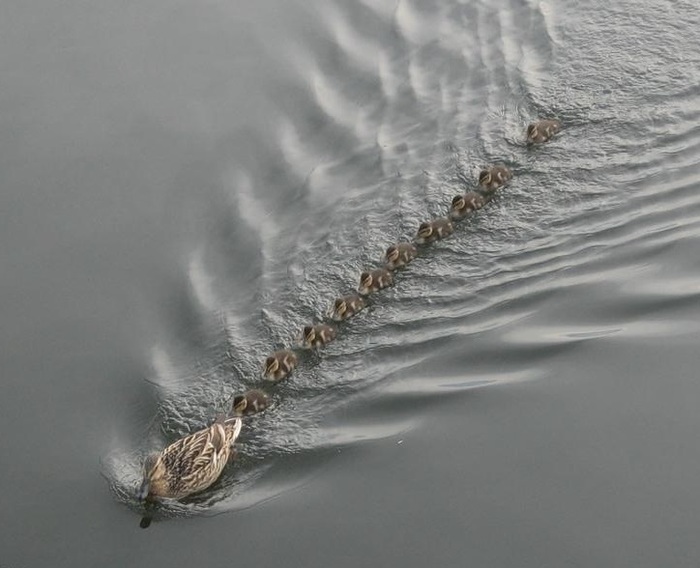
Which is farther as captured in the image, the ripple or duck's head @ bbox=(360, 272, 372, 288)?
duck's head @ bbox=(360, 272, 372, 288)

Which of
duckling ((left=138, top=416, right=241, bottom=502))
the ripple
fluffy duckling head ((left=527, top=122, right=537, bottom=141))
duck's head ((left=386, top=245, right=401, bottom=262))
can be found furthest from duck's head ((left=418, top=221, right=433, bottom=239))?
duckling ((left=138, top=416, right=241, bottom=502))

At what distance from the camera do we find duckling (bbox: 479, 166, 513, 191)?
745 cm

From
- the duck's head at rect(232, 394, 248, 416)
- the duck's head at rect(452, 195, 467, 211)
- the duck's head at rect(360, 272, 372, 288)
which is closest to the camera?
the duck's head at rect(232, 394, 248, 416)

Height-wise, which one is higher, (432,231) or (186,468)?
(186,468)

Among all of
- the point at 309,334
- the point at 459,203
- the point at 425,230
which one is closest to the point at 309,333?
the point at 309,334

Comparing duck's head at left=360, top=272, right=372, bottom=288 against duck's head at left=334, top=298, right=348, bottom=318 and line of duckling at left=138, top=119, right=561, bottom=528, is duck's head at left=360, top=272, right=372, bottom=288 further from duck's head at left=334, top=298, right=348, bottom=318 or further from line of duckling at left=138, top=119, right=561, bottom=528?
duck's head at left=334, top=298, right=348, bottom=318

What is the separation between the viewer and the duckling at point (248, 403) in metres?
6.13

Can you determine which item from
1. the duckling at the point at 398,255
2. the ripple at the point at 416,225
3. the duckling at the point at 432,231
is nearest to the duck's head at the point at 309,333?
the ripple at the point at 416,225

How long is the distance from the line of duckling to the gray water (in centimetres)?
8

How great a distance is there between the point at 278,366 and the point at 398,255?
1.13 metres

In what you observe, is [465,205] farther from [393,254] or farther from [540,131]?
[540,131]

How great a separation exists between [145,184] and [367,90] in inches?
72.5

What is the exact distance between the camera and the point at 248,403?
613cm

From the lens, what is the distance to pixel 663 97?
8.02m
